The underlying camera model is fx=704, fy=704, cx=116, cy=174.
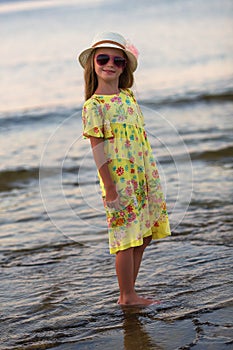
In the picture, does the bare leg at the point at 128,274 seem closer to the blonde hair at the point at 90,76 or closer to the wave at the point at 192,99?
the blonde hair at the point at 90,76

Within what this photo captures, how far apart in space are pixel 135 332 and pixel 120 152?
0.99 meters

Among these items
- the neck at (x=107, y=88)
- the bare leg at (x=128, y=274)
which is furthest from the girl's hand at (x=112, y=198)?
the neck at (x=107, y=88)

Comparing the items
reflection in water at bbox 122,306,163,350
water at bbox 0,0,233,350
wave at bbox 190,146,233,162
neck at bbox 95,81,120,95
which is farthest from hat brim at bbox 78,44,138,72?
wave at bbox 190,146,233,162

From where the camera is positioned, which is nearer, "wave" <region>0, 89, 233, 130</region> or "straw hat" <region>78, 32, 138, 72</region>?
"straw hat" <region>78, 32, 138, 72</region>

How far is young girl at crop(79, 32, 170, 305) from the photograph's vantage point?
3908mm

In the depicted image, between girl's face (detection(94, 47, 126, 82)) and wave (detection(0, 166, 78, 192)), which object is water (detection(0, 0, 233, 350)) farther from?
girl's face (detection(94, 47, 126, 82))

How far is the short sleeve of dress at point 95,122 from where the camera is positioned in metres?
3.87

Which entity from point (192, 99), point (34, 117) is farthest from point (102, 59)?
point (192, 99)

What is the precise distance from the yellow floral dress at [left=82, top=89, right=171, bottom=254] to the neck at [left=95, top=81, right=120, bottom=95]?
46 mm

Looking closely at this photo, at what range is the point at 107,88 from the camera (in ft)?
13.2

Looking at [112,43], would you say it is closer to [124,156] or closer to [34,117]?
[124,156]

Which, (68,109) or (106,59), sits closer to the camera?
(106,59)

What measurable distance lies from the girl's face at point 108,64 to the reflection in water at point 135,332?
4.36 ft

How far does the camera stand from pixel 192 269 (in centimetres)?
466
